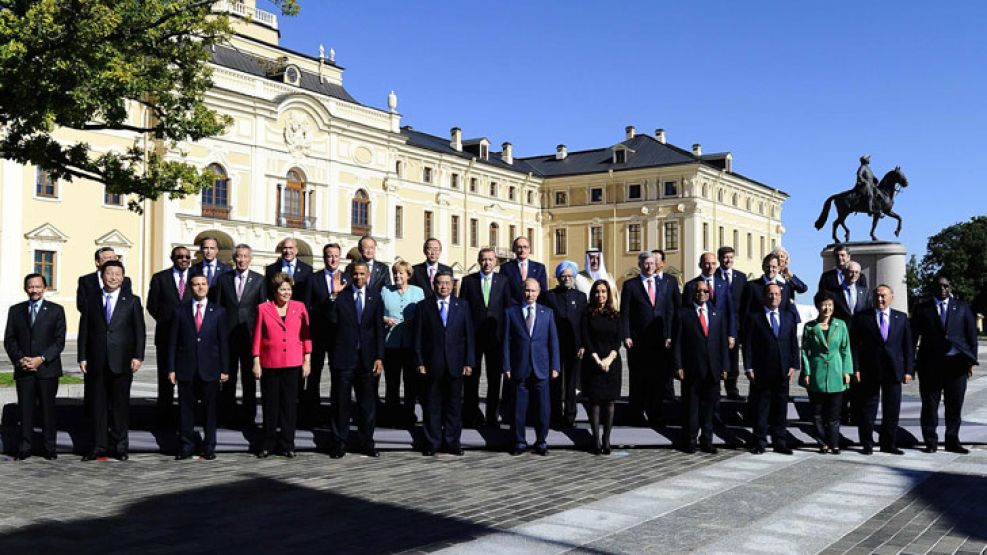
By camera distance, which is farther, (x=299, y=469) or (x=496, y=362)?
(x=496, y=362)

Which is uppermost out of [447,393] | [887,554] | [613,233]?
[613,233]

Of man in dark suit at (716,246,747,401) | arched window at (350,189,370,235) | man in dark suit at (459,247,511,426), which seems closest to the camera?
man in dark suit at (459,247,511,426)

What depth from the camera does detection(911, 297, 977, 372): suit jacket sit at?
30.2 feet

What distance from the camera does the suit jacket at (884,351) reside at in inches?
362

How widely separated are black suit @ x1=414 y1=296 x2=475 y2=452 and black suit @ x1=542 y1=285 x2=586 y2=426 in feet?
3.66

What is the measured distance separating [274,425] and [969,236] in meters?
70.4

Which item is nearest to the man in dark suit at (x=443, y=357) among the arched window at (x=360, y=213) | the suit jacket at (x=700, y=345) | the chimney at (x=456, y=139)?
the suit jacket at (x=700, y=345)

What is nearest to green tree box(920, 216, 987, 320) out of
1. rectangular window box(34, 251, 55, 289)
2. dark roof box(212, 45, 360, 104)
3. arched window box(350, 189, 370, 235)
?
arched window box(350, 189, 370, 235)

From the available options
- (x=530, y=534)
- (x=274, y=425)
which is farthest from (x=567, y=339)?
(x=530, y=534)

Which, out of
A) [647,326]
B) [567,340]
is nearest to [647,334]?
[647,326]

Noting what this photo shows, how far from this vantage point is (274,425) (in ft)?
28.3

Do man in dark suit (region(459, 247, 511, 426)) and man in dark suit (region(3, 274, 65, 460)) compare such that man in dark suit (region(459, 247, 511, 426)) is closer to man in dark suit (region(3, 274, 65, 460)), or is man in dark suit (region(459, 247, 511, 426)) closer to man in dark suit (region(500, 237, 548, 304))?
man in dark suit (region(500, 237, 548, 304))

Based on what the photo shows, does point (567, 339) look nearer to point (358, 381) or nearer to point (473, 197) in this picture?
point (358, 381)

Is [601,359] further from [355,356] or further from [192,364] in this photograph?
[192,364]
